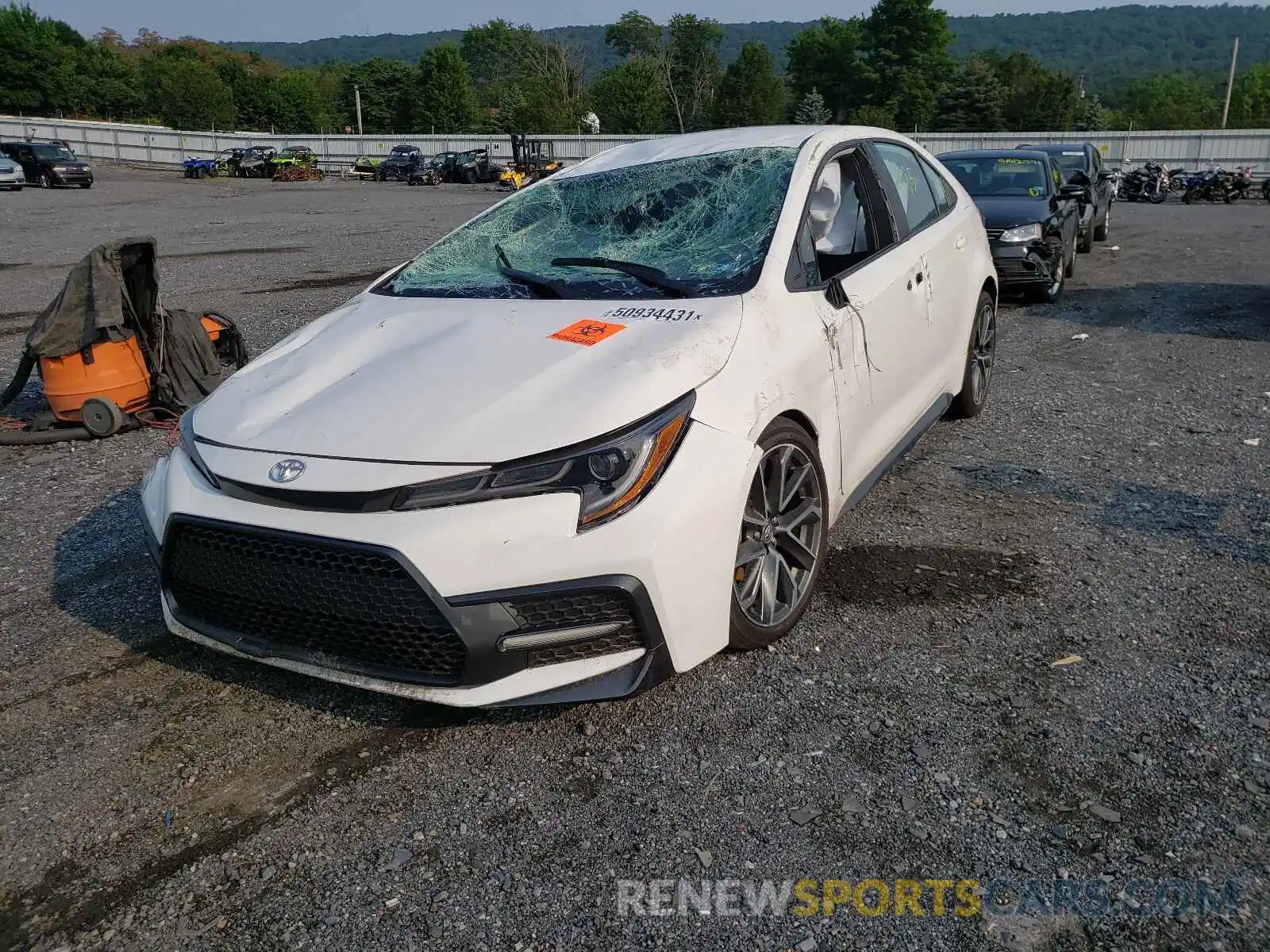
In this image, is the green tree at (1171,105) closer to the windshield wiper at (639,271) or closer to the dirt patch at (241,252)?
the dirt patch at (241,252)

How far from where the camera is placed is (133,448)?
19.4ft

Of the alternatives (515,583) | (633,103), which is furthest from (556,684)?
(633,103)

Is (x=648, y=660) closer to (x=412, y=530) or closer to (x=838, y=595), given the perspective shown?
(x=412, y=530)

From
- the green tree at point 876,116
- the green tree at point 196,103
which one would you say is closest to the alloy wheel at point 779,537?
the green tree at point 196,103

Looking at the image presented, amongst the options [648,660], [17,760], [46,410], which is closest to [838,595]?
[648,660]

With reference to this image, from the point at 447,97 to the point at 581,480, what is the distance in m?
90.5

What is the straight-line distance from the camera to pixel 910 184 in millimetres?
4883

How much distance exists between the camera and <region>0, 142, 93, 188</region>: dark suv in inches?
1321

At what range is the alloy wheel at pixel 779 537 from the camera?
318cm

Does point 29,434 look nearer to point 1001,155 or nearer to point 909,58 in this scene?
point 1001,155

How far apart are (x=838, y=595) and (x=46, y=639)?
9.36 ft

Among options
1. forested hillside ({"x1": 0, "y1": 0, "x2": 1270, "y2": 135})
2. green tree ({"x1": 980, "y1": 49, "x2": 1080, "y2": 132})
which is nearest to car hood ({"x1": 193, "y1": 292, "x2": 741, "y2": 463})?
forested hillside ({"x1": 0, "y1": 0, "x2": 1270, "y2": 135})

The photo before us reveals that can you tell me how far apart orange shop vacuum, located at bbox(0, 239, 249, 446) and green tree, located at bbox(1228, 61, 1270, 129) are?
112447 mm

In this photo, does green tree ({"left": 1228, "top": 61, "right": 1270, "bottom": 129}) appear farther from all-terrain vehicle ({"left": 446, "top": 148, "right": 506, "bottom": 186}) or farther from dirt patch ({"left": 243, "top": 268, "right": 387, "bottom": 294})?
dirt patch ({"left": 243, "top": 268, "right": 387, "bottom": 294})
